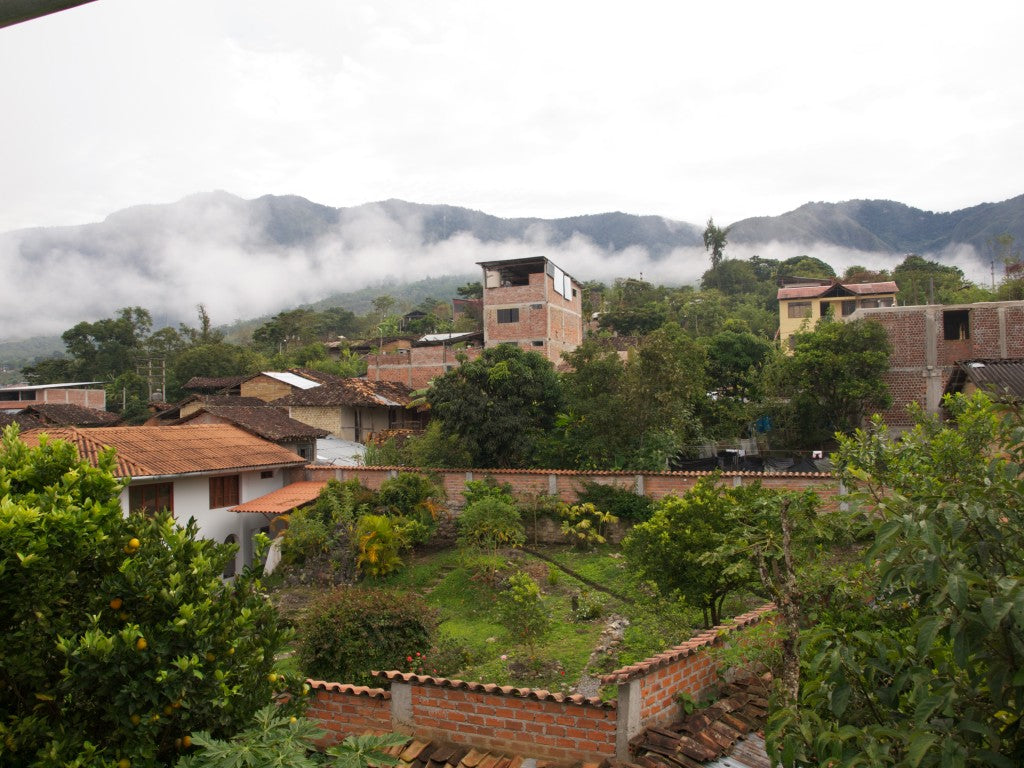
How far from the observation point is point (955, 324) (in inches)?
1015

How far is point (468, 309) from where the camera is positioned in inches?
2418

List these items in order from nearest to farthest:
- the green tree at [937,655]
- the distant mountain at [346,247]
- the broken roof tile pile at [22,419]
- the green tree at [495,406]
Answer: the green tree at [937,655] → the green tree at [495,406] → the broken roof tile pile at [22,419] → the distant mountain at [346,247]

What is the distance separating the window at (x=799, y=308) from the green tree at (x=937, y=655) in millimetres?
42064

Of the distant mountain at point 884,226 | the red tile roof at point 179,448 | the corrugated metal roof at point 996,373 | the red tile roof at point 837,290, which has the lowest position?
the red tile roof at point 179,448

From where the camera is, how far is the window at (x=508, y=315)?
3494 cm

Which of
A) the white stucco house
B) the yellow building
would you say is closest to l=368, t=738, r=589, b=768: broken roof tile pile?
the white stucco house

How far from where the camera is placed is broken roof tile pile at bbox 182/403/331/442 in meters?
22.7

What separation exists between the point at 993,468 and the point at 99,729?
508 centimetres

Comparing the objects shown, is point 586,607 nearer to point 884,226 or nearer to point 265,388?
point 265,388

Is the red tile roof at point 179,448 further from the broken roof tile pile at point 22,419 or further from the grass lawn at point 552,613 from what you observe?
the broken roof tile pile at point 22,419

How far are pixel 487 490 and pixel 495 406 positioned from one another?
2.94 m

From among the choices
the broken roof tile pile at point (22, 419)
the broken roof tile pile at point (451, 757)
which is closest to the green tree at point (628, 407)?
the broken roof tile pile at point (451, 757)

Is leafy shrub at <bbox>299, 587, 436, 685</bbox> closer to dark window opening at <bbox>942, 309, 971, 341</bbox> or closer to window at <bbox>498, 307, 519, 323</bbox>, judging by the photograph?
dark window opening at <bbox>942, 309, 971, 341</bbox>

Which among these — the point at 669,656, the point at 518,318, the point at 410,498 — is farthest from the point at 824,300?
the point at 669,656
